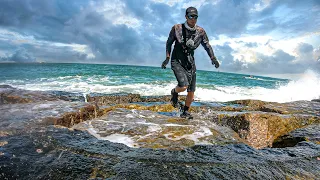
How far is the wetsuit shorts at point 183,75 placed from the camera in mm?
5414

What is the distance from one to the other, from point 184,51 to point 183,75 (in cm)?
57

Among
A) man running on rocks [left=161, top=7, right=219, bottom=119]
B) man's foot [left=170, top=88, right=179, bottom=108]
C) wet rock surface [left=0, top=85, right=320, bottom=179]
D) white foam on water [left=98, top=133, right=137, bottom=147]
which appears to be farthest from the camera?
man's foot [left=170, top=88, right=179, bottom=108]

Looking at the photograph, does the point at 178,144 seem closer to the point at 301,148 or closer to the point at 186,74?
the point at 301,148

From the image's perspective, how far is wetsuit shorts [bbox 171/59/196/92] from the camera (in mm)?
5414

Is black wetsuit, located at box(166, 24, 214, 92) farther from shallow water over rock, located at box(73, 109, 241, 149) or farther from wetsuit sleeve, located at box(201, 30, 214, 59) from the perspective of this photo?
shallow water over rock, located at box(73, 109, 241, 149)

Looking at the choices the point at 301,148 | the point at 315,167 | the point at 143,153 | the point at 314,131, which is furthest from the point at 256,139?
the point at 143,153

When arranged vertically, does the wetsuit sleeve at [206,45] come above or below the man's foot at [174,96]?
above

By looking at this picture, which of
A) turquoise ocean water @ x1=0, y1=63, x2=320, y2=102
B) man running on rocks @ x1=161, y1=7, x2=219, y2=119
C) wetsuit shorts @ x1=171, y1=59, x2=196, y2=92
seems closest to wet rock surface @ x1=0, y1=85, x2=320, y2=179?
wetsuit shorts @ x1=171, y1=59, x2=196, y2=92

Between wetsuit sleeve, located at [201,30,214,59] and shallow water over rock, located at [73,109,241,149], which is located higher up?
wetsuit sleeve, located at [201,30,214,59]

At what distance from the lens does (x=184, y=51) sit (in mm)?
5383

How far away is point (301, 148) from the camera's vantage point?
286 cm

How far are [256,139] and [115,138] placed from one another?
309 centimetres

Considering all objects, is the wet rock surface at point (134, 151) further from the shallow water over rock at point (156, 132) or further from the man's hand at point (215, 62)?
the man's hand at point (215, 62)

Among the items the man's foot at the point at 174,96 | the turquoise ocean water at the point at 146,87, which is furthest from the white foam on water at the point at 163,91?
the man's foot at the point at 174,96
